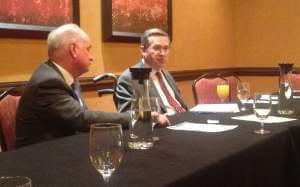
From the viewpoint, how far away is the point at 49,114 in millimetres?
2221

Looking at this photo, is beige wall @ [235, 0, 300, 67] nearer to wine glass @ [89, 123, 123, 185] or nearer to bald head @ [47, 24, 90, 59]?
bald head @ [47, 24, 90, 59]

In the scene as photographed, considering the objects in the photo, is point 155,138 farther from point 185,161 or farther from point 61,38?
point 61,38

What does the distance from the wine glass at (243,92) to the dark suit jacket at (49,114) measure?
832mm

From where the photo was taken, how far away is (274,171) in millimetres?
2051

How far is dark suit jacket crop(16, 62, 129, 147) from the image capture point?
221cm

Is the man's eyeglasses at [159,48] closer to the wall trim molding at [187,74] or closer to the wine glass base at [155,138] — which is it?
the wall trim molding at [187,74]

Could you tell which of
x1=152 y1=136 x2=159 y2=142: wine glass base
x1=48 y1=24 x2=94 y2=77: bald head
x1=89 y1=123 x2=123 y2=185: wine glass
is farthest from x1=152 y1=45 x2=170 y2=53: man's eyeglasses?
x1=89 y1=123 x2=123 y2=185: wine glass

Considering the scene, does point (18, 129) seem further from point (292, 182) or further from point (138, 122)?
Result: point (292, 182)

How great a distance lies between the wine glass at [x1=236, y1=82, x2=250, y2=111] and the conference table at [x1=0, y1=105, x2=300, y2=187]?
1.53 ft

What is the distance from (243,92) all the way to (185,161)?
4.38 ft

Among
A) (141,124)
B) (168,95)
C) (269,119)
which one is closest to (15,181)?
(141,124)

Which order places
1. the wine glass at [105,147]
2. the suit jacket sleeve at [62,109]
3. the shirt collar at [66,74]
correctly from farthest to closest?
the shirt collar at [66,74] → the suit jacket sleeve at [62,109] → the wine glass at [105,147]

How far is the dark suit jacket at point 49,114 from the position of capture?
7.27ft

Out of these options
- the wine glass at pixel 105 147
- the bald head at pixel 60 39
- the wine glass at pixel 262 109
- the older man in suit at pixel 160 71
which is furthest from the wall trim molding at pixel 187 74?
the wine glass at pixel 105 147
